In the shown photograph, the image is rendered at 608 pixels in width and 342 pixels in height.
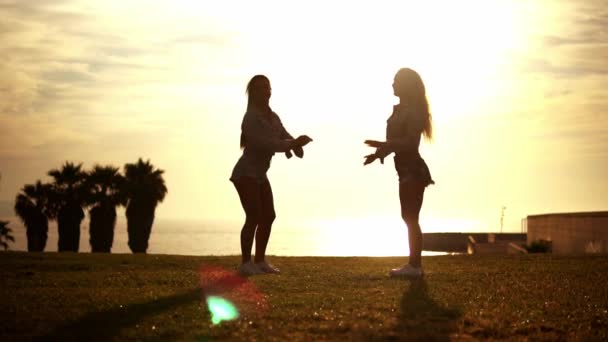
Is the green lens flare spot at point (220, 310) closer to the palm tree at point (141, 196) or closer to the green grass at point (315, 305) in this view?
the green grass at point (315, 305)

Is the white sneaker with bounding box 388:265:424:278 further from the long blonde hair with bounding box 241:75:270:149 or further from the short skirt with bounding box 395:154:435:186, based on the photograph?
the long blonde hair with bounding box 241:75:270:149

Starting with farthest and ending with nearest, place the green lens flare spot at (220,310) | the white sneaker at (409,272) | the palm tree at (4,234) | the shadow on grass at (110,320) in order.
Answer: the palm tree at (4,234) → the white sneaker at (409,272) → the green lens flare spot at (220,310) → the shadow on grass at (110,320)

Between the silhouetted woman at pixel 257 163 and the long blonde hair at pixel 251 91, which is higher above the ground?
the long blonde hair at pixel 251 91

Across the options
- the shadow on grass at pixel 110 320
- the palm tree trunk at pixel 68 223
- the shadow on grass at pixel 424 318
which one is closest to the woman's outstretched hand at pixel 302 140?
the shadow on grass at pixel 424 318

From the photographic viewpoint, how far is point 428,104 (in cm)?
1075

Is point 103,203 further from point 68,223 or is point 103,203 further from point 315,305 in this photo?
point 315,305

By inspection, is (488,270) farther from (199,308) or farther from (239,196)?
(199,308)

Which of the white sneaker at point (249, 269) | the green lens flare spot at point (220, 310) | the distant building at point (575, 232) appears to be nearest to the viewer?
the green lens flare spot at point (220, 310)

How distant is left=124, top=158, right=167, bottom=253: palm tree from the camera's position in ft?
176

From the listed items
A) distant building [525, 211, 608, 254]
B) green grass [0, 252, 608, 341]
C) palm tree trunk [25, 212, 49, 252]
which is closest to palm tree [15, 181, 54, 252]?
palm tree trunk [25, 212, 49, 252]

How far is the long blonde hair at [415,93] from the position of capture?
34.9 feet

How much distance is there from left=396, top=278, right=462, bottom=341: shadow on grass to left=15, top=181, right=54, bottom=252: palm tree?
47.9 m

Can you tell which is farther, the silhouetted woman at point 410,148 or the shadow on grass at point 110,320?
the silhouetted woman at point 410,148

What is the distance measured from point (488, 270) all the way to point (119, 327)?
714 centimetres
